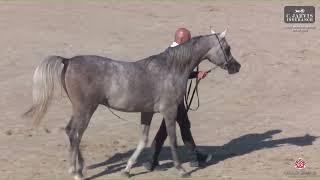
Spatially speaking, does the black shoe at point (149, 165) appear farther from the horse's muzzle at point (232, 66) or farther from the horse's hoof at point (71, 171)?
the horse's muzzle at point (232, 66)

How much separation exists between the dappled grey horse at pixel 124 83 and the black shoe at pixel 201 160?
581 mm

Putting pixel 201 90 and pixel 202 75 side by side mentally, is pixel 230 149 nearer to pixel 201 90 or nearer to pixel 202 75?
pixel 202 75

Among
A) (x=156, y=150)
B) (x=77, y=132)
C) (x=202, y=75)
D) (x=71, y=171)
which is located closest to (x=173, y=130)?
(x=156, y=150)

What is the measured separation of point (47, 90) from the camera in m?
11.3

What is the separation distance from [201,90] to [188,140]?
18.6ft

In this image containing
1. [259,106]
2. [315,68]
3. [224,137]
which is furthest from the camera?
[315,68]

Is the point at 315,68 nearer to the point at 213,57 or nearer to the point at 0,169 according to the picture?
the point at 213,57

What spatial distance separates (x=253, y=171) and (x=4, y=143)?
3988 mm

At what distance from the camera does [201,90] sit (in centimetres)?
1819

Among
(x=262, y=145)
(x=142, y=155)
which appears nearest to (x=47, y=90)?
(x=142, y=155)

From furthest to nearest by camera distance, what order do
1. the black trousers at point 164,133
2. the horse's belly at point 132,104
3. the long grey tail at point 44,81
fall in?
the black trousers at point 164,133, the horse's belly at point 132,104, the long grey tail at point 44,81

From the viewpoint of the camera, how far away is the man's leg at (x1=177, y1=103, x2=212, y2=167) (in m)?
12.4

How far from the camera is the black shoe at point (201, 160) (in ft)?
41.4

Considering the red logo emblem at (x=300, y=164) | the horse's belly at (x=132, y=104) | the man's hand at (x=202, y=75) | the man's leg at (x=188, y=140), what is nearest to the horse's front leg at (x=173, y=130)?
the horse's belly at (x=132, y=104)
